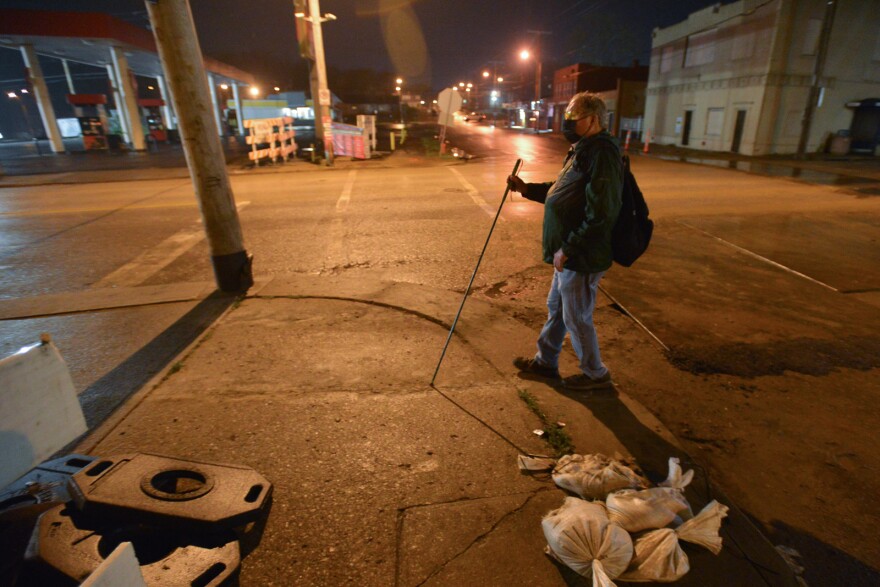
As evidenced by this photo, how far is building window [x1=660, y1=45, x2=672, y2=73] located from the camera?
30328mm

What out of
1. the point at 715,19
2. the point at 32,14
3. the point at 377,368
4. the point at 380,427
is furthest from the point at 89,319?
the point at 715,19

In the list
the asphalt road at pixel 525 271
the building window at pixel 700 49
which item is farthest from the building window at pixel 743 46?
the asphalt road at pixel 525 271

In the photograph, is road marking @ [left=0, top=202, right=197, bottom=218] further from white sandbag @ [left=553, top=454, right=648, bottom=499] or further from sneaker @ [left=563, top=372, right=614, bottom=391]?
white sandbag @ [left=553, top=454, right=648, bottom=499]

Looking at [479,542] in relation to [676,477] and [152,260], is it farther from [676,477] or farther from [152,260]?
[152,260]

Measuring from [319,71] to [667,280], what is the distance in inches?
666

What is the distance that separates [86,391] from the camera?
3535 mm

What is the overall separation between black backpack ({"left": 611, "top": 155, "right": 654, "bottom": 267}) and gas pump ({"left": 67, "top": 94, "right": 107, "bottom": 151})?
34.2 metres

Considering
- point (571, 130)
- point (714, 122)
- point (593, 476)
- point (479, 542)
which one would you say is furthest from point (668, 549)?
point (714, 122)

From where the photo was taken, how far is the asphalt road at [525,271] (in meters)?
3.73

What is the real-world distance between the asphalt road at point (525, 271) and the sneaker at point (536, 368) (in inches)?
26.8

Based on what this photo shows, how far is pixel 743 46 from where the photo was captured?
77.7 ft

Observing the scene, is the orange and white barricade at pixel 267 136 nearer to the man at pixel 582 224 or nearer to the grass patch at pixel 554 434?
the man at pixel 582 224

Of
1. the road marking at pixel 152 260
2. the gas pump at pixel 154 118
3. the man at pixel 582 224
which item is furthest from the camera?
the gas pump at pixel 154 118

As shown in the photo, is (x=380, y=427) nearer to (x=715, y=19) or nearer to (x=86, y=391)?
(x=86, y=391)
